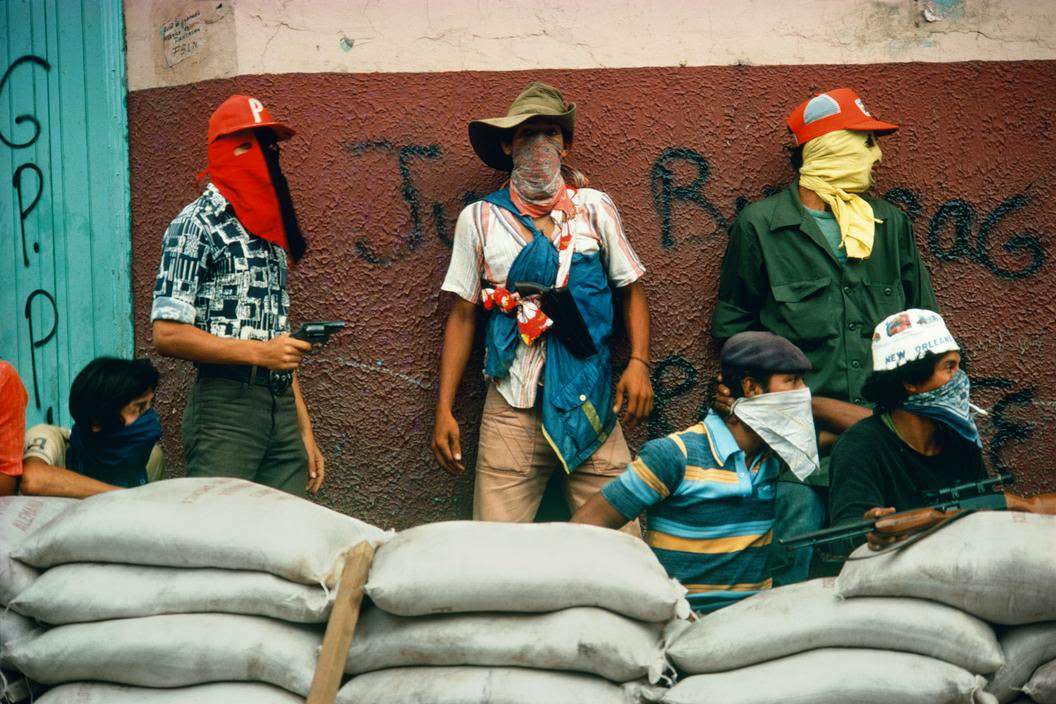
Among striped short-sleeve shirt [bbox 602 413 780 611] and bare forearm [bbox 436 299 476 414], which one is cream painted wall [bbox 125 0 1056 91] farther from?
striped short-sleeve shirt [bbox 602 413 780 611]

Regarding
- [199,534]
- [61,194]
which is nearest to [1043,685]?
[199,534]

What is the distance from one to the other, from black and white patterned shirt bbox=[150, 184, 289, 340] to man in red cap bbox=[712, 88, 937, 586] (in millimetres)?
1633

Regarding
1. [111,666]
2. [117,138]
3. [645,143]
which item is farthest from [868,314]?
[117,138]

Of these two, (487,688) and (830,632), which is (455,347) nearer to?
(487,688)

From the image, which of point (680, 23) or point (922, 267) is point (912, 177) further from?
point (680, 23)

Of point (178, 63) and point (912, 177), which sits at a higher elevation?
point (178, 63)

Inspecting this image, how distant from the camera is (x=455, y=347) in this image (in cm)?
437

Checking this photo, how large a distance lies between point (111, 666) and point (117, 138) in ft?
8.48

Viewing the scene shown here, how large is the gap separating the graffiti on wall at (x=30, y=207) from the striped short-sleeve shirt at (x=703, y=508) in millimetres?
2864

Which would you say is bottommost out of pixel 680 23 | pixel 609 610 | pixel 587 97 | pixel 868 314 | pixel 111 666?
pixel 111 666

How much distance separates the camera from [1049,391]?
182 inches

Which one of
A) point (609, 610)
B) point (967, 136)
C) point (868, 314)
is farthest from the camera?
point (967, 136)

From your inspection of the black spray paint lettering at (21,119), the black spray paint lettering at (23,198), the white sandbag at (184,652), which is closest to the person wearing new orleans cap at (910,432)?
the white sandbag at (184,652)

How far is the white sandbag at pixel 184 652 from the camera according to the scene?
293 centimetres
